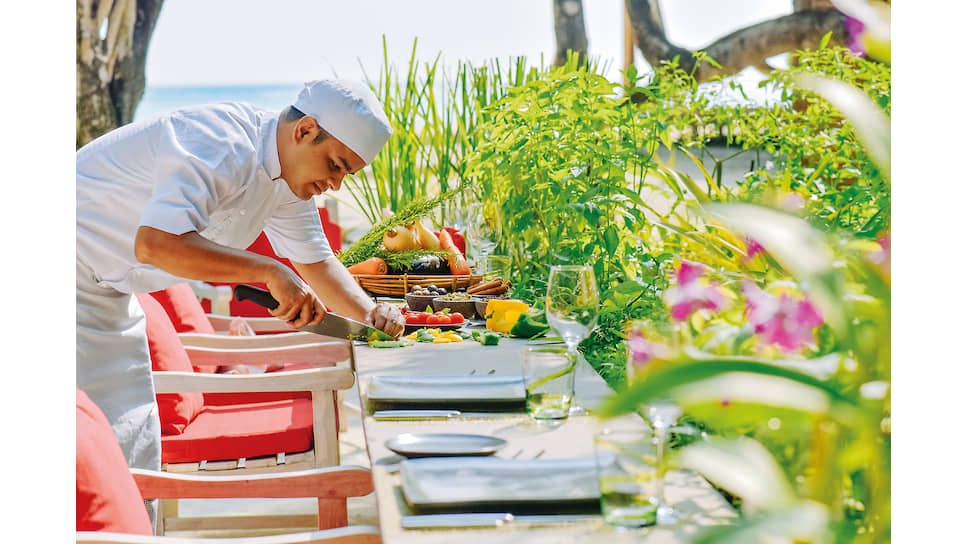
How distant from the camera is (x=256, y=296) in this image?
1.96m

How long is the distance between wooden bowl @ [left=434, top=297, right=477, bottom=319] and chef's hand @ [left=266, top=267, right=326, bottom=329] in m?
0.51

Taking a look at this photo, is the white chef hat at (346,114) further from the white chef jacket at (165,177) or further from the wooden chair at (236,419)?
the wooden chair at (236,419)

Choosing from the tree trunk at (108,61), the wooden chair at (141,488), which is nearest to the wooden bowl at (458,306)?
the wooden chair at (141,488)

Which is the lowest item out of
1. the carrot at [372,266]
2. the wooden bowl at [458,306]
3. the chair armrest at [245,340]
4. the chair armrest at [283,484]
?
the chair armrest at [283,484]

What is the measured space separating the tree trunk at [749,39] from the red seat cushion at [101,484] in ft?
15.0

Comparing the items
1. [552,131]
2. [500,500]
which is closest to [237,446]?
[552,131]

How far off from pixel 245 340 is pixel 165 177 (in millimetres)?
867

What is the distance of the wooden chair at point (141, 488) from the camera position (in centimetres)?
107

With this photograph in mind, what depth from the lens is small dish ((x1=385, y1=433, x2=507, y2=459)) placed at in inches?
42.4

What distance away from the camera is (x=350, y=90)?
1.92 meters

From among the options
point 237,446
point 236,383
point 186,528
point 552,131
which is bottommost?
point 186,528
